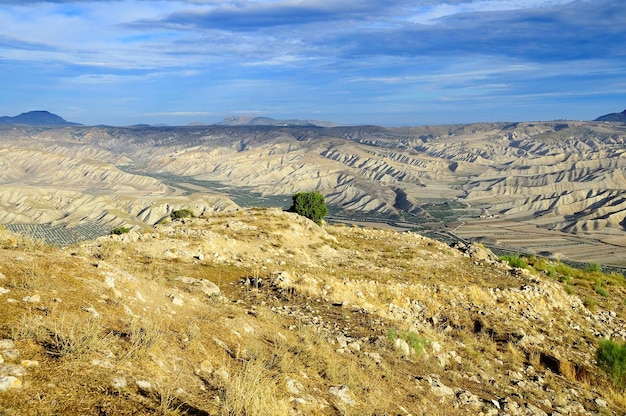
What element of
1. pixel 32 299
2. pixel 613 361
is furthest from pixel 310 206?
pixel 32 299

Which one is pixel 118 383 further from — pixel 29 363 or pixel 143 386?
pixel 29 363

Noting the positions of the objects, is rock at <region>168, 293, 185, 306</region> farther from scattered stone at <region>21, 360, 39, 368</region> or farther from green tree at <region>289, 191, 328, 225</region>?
green tree at <region>289, 191, 328, 225</region>

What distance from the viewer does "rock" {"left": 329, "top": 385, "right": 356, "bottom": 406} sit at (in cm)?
828

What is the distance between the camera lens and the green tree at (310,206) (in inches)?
1908

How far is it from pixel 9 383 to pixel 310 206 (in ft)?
145

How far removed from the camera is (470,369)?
12.6 m

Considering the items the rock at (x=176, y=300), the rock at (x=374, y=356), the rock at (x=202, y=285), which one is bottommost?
the rock at (x=374, y=356)

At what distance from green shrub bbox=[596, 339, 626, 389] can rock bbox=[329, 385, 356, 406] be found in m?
10.9

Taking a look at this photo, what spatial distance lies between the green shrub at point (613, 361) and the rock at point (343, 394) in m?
10.9

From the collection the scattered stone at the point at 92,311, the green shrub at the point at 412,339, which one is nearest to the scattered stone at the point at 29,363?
the scattered stone at the point at 92,311

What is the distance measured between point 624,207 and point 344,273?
185 m

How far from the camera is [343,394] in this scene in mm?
8445

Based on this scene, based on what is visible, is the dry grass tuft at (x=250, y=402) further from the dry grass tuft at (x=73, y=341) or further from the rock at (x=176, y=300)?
the rock at (x=176, y=300)

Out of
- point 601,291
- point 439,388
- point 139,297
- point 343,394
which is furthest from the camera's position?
point 601,291
